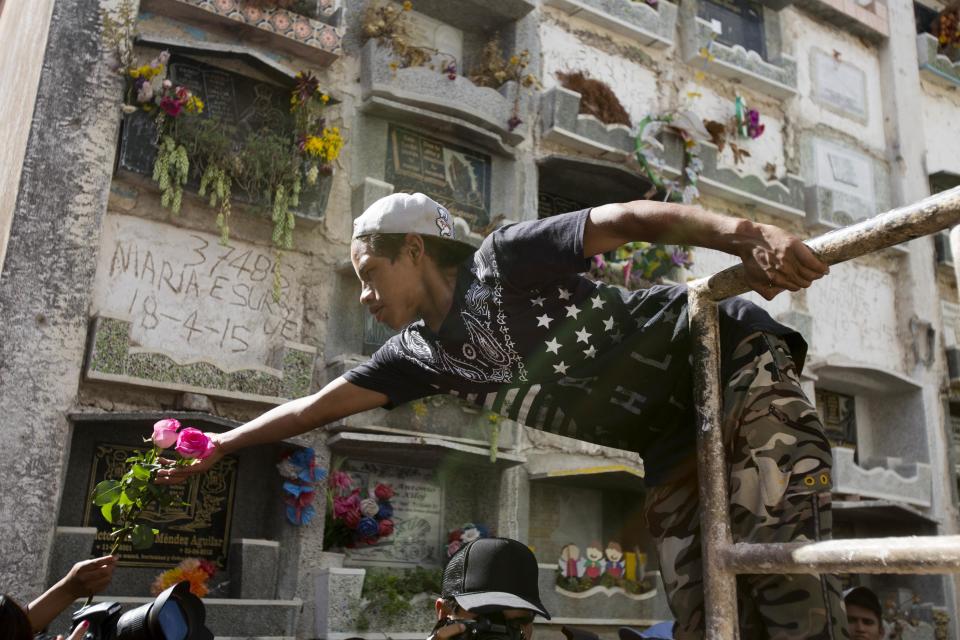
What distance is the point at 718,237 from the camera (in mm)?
1903

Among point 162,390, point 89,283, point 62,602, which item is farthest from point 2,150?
point 62,602

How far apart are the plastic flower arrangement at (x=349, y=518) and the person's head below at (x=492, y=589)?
7024 millimetres

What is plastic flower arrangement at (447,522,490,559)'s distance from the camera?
10938 mm

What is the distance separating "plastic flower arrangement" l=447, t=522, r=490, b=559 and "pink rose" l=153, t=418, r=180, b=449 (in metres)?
8.27

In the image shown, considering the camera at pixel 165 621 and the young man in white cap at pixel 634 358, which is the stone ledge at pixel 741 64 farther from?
the camera at pixel 165 621

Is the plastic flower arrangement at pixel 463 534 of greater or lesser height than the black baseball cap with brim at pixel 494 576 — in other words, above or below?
above

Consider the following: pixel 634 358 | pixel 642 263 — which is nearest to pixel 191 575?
pixel 642 263

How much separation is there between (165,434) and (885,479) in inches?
546

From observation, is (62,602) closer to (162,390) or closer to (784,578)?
(784,578)

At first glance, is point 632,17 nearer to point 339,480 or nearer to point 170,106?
point 170,106

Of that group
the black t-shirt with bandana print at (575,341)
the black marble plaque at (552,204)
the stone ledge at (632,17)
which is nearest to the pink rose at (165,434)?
the black t-shirt with bandana print at (575,341)

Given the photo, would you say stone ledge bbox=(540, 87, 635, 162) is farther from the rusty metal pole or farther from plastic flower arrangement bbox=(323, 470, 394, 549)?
the rusty metal pole

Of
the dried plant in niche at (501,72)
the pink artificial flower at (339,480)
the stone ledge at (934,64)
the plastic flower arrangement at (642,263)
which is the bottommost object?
the pink artificial flower at (339,480)

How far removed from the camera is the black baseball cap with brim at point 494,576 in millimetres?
3176
